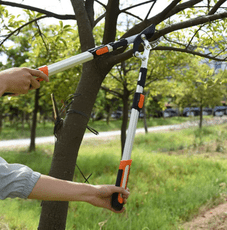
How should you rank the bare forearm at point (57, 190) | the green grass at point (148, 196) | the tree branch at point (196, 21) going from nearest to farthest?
the bare forearm at point (57, 190)
the tree branch at point (196, 21)
the green grass at point (148, 196)

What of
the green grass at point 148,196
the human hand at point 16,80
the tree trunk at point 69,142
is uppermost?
the human hand at point 16,80

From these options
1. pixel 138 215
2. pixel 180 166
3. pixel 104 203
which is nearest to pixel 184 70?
pixel 180 166

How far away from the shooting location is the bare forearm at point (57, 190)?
1061 mm

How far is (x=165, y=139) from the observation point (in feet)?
43.6

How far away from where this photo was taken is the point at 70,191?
113 cm

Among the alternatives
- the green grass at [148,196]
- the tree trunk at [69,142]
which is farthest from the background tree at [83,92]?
the green grass at [148,196]

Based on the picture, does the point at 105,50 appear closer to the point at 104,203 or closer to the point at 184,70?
the point at 104,203

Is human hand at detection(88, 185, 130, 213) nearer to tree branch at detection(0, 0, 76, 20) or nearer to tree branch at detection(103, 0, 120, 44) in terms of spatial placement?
tree branch at detection(103, 0, 120, 44)

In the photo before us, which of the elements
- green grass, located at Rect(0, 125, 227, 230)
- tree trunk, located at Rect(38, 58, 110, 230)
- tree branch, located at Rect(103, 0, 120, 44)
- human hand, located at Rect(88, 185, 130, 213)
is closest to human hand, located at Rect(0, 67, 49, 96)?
human hand, located at Rect(88, 185, 130, 213)

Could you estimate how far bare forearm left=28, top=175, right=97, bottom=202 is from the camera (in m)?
1.06

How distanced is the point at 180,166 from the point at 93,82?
5594 millimetres

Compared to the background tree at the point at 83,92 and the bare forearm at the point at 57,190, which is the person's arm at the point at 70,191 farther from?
the background tree at the point at 83,92

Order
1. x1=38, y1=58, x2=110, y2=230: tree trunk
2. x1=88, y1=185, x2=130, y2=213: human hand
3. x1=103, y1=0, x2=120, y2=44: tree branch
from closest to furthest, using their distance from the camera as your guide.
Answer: x1=88, y1=185, x2=130, y2=213: human hand → x1=38, y1=58, x2=110, y2=230: tree trunk → x1=103, y1=0, x2=120, y2=44: tree branch

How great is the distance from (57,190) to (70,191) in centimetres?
7
